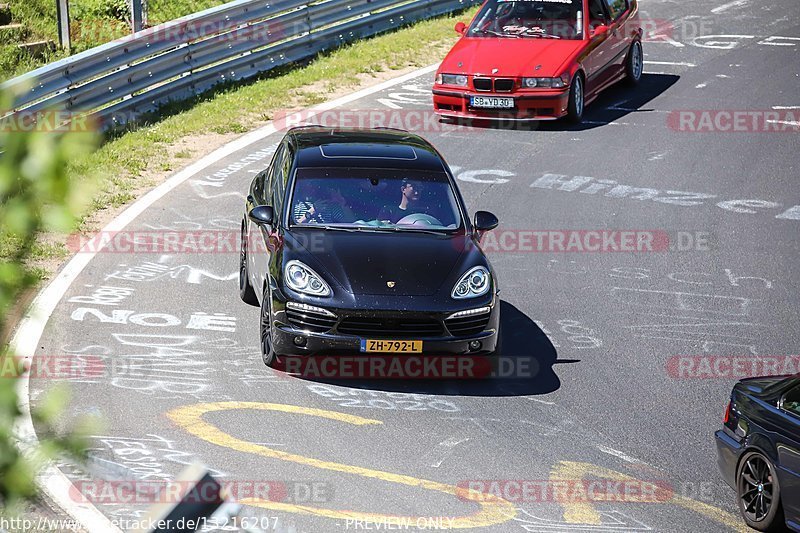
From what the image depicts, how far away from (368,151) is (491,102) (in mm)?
6267

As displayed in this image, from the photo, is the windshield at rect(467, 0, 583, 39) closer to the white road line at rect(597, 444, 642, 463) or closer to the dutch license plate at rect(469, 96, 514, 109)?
the dutch license plate at rect(469, 96, 514, 109)

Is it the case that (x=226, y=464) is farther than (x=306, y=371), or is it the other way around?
(x=306, y=371)

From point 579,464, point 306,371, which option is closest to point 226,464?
point 306,371

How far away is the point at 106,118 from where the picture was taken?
16.3 metres

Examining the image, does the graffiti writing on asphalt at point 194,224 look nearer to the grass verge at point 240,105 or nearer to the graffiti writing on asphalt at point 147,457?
the grass verge at point 240,105

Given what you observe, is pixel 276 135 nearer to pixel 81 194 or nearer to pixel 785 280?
pixel 785 280

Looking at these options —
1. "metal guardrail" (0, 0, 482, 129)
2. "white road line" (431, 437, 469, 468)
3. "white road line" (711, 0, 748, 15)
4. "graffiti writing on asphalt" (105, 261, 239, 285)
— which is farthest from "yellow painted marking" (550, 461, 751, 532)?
"white road line" (711, 0, 748, 15)

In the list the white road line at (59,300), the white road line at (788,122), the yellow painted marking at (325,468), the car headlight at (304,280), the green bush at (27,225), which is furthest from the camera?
the white road line at (788,122)

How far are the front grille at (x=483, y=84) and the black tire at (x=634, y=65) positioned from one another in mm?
3453

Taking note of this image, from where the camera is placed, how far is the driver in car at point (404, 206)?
10.5 m

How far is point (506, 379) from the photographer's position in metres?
9.95

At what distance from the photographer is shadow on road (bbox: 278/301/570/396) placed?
9633 millimetres

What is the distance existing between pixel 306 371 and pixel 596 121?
31.5 feet

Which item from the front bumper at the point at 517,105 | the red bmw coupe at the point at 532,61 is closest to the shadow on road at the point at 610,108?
the red bmw coupe at the point at 532,61
